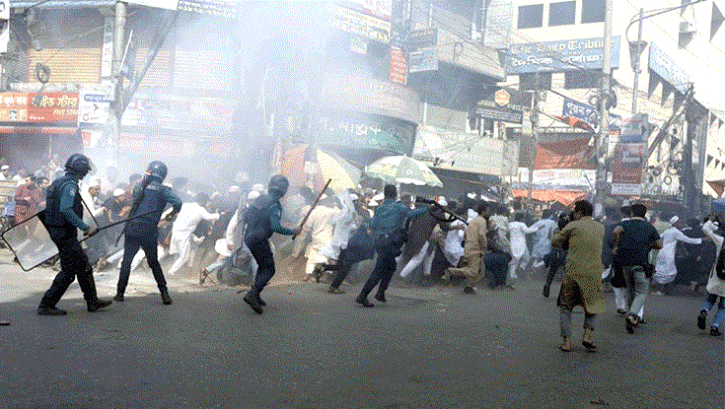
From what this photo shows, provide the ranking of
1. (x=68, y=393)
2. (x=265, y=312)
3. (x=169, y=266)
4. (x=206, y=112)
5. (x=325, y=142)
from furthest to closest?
1. (x=325, y=142)
2. (x=206, y=112)
3. (x=169, y=266)
4. (x=265, y=312)
5. (x=68, y=393)

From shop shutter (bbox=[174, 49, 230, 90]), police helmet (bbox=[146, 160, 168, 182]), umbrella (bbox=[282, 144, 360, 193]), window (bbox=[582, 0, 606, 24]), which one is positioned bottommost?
police helmet (bbox=[146, 160, 168, 182])

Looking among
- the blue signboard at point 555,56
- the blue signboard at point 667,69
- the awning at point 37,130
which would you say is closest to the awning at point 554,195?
the blue signboard at point 555,56

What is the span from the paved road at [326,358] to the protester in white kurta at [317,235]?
1790 millimetres

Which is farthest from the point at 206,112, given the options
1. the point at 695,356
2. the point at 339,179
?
the point at 695,356

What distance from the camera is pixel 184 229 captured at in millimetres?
9688

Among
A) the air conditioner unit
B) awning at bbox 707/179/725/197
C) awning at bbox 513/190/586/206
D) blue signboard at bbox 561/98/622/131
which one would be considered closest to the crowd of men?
awning at bbox 707/179/725/197

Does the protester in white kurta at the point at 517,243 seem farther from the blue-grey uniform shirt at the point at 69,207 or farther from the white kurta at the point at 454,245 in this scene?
the blue-grey uniform shirt at the point at 69,207

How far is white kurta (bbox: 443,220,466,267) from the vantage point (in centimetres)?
1074

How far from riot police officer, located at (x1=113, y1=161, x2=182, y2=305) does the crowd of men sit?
11 millimetres

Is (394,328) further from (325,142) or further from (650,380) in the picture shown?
(325,142)

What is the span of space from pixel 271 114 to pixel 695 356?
12.0m

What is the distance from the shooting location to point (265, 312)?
700cm

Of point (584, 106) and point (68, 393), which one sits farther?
point (584, 106)

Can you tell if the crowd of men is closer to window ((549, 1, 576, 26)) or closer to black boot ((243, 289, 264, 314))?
black boot ((243, 289, 264, 314))
